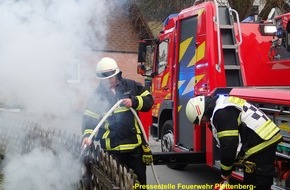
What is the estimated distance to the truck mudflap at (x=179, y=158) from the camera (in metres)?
6.11

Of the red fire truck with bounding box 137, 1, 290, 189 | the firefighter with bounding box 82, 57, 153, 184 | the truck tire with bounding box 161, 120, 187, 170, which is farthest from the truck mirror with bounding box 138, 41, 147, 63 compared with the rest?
the firefighter with bounding box 82, 57, 153, 184

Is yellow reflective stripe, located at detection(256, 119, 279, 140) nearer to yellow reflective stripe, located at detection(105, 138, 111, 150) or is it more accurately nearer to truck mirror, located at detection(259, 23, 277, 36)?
yellow reflective stripe, located at detection(105, 138, 111, 150)

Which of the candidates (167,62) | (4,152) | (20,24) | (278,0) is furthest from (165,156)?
(278,0)

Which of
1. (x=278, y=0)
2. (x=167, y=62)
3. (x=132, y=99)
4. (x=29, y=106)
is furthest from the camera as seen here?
(x=278, y=0)

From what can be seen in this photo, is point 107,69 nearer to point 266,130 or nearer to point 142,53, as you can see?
point 266,130

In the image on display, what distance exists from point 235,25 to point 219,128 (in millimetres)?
2862

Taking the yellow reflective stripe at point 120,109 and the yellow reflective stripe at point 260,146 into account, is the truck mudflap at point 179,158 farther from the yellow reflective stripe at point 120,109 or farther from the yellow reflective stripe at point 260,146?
the yellow reflective stripe at point 260,146

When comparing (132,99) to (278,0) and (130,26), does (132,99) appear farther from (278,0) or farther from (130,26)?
(278,0)

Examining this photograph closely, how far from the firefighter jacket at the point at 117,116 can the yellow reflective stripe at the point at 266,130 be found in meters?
1.19

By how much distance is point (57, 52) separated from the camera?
17.4ft

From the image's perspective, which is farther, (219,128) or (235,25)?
(235,25)

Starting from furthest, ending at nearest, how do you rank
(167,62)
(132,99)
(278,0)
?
1. (278,0)
2. (167,62)
3. (132,99)

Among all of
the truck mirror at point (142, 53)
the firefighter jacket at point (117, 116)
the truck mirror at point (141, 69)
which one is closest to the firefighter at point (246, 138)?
the firefighter jacket at point (117, 116)

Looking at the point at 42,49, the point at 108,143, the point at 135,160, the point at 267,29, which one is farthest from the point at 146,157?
the point at 267,29
